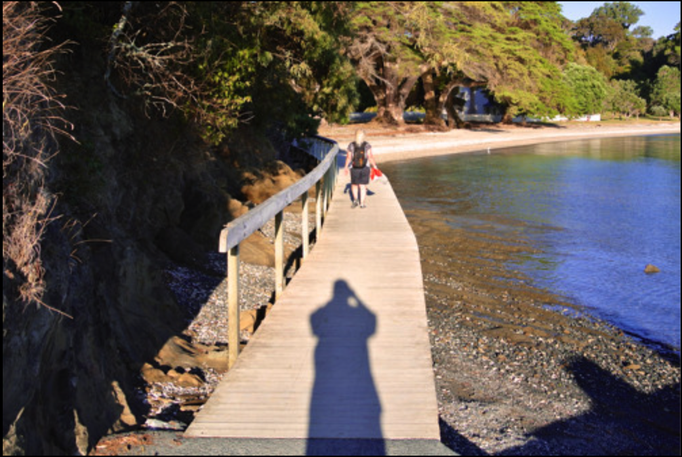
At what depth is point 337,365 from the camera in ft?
18.3

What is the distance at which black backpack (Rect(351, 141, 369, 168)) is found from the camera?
13.6 meters

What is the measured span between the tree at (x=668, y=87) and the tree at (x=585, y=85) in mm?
15600

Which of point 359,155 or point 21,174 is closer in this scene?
point 21,174

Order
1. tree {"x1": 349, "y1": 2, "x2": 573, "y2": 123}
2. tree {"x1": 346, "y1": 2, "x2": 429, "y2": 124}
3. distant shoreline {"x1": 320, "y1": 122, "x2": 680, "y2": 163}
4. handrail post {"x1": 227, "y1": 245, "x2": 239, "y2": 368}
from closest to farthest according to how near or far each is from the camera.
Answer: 1. handrail post {"x1": 227, "y1": 245, "x2": 239, "y2": 368}
2. distant shoreline {"x1": 320, "y1": 122, "x2": 680, "y2": 163}
3. tree {"x1": 346, "y1": 2, "x2": 429, "y2": 124}
4. tree {"x1": 349, "y1": 2, "x2": 573, "y2": 123}

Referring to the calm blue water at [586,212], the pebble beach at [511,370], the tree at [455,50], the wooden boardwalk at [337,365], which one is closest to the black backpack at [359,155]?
the pebble beach at [511,370]

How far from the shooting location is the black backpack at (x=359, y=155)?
Answer: 13586mm

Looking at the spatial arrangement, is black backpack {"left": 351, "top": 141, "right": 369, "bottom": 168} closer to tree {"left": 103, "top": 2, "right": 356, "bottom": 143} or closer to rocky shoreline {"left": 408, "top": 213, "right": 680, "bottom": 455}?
tree {"left": 103, "top": 2, "right": 356, "bottom": 143}

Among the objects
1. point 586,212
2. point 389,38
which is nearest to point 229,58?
point 586,212

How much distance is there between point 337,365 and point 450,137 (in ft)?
149

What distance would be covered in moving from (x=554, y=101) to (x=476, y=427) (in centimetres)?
5097

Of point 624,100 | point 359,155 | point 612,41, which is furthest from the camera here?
point 612,41

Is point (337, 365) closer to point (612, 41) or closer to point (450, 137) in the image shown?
point (450, 137)

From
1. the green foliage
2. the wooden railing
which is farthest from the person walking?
the green foliage

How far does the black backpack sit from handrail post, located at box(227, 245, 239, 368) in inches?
314
